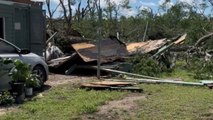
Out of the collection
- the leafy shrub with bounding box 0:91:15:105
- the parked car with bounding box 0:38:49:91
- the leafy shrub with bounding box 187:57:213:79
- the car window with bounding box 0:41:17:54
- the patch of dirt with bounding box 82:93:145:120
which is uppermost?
the car window with bounding box 0:41:17:54

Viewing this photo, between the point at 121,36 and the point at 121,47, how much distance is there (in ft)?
36.3

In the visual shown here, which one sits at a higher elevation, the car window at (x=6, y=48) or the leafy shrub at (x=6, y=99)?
the car window at (x=6, y=48)

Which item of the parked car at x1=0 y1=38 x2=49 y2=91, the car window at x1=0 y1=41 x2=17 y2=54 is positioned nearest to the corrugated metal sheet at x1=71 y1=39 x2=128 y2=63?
the parked car at x1=0 y1=38 x2=49 y2=91

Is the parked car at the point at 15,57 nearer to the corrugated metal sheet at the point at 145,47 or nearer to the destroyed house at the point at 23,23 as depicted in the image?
the destroyed house at the point at 23,23

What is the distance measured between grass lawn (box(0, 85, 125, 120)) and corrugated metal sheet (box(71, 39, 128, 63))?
3.83m

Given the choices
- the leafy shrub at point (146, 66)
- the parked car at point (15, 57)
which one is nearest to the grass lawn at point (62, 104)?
the parked car at point (15, 57)

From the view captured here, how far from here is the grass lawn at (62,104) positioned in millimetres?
8023

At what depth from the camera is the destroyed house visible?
15.7 metres

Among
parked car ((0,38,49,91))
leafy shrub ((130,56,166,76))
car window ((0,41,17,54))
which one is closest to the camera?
parked car ((0,38,49,91))

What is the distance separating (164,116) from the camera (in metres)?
7.95

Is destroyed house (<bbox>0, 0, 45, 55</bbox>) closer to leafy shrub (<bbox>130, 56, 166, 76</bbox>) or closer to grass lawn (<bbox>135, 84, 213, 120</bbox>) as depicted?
leafy shrub (<bbox>130, 56, 166, 76</bbox>)

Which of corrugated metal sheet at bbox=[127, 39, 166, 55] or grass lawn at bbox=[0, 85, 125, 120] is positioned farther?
corrugated metal sheet at bbox=[127, 39, 166, 55]

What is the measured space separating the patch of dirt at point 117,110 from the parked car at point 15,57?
2.63 metres

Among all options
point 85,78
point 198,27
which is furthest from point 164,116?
point 198,27
